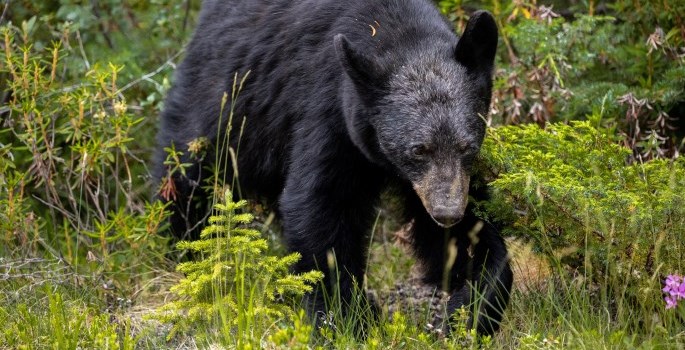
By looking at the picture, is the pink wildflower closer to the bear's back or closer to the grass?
the grass

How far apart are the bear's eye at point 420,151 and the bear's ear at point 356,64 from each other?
1.28ft

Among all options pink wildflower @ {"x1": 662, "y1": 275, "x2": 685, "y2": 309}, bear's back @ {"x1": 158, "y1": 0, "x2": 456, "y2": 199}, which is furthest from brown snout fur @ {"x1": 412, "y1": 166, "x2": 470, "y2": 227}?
pink wildflower @ {"x1": 662, "y1": 275, "x2": 685, "y2": 309}

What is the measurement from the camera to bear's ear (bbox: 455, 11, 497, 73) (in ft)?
15.6

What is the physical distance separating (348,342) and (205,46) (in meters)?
2.72

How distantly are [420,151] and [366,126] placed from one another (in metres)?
0.35

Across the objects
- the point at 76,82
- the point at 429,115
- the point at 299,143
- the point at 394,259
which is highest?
the point at 429,115

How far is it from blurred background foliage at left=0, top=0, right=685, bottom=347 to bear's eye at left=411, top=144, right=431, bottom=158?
0.34m

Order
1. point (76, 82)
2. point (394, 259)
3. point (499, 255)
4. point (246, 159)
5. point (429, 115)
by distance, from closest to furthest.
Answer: point (429, 115) < point (499, 255) < point (246, 159) < point (394, 259) < point (76, 82)

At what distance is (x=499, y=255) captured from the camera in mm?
5117

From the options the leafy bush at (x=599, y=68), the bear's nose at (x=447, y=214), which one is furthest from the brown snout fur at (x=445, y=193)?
the leafy bush at (x=599, y=68)

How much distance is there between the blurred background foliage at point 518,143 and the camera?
14.9ft

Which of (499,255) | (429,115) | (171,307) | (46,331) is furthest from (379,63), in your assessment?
(46,331)

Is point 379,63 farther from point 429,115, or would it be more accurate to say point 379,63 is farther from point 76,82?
point 76,82

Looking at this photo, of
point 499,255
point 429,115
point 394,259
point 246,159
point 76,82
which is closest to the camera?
point 429,115
